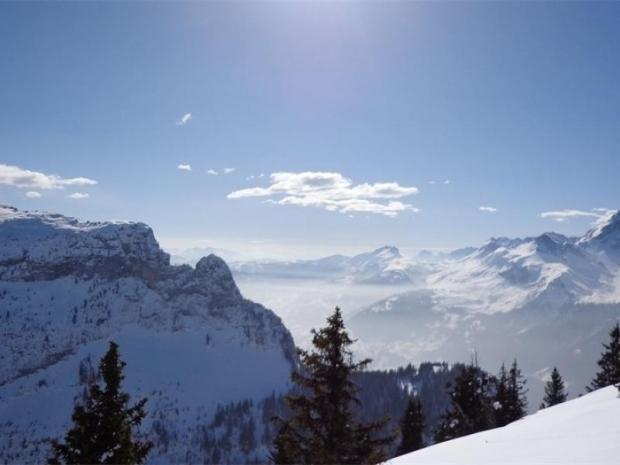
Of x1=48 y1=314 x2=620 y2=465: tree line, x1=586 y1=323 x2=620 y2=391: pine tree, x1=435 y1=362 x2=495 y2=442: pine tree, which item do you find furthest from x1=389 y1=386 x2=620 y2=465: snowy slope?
x1=586 y1=323 x2=620 y2=391: pine tree

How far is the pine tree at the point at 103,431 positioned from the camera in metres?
13.3

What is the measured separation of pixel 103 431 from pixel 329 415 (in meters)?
7.05

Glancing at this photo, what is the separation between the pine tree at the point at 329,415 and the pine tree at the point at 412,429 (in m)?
36.1

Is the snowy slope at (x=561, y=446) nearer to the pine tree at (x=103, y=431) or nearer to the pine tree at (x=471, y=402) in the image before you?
the pine tree at (x=103, y=431)

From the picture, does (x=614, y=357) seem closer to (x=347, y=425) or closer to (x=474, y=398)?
(x=474, y=398)

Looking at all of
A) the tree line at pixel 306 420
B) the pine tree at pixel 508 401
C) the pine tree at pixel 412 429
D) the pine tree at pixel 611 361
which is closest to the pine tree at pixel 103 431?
the tree line at pixel 306 420

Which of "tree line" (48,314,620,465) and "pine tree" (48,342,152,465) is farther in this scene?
"tree line" (48,314,620,465)

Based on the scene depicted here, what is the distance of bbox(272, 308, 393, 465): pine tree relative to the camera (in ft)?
50.6

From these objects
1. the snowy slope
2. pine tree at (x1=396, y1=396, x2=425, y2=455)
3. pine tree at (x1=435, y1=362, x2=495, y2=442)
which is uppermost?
the snowy slope

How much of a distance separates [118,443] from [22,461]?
23279 cm

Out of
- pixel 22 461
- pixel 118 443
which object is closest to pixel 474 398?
pixel 118 443

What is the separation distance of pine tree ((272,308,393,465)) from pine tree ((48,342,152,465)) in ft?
16.3

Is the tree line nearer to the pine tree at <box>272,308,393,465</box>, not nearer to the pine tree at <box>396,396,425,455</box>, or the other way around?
the pine tree at <box>272,308,393,465</box>

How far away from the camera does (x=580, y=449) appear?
1345 centimetres
